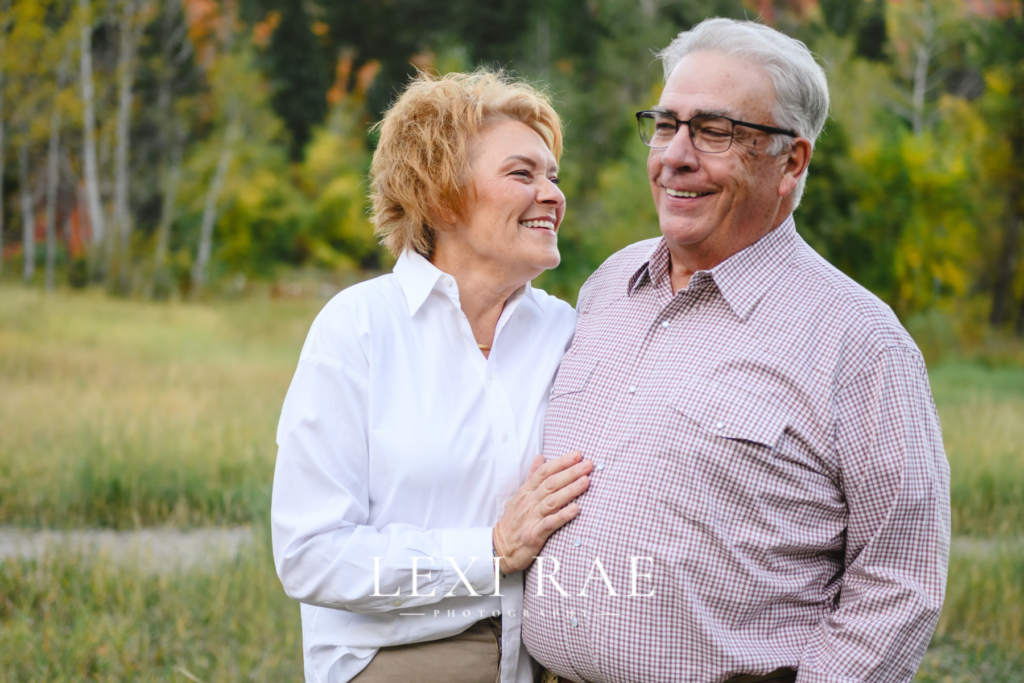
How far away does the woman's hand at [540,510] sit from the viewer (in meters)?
2.02

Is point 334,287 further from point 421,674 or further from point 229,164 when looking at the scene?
point 421,674

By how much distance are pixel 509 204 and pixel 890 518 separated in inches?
49.3

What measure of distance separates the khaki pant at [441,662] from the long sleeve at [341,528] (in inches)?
6.4

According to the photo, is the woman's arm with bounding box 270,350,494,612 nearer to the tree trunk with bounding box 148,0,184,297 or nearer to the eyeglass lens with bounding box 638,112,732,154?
the eyeglass lens with bounding box 638,112,732,154

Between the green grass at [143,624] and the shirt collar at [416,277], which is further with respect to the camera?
the green grass at [143,624]

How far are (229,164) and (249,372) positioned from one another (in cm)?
1554

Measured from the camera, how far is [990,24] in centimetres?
1756

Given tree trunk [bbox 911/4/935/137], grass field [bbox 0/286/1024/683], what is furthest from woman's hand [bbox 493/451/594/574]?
tree trunk [bbox 911/4/935/137]

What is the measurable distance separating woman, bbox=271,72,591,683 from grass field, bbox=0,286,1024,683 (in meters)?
1.71

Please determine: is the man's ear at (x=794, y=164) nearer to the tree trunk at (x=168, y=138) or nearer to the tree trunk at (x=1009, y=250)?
the tree trunk at (x=1009, y=250)

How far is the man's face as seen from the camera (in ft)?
6.81

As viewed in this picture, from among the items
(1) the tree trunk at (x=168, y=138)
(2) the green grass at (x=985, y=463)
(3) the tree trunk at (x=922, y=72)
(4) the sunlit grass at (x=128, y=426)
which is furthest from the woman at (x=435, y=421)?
(3) the tree trunk at (x=922, y=72)

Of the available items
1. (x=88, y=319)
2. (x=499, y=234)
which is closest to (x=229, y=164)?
(x=88, y=319)

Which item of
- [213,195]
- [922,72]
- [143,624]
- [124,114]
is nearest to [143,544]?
[143,624]
